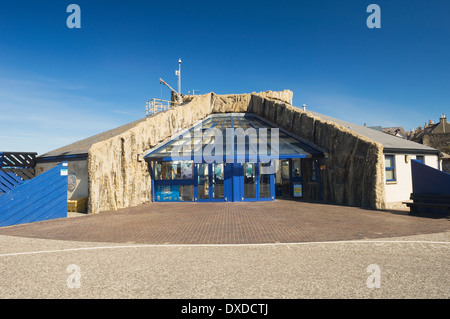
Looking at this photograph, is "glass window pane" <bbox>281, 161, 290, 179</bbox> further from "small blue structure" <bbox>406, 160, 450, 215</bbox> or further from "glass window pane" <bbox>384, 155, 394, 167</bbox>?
"small blue structure" <bbox>406, 160, 450, 215</bbox>

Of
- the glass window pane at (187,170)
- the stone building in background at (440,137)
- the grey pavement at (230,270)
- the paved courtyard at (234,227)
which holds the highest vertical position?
the stone building in background at (440,137)

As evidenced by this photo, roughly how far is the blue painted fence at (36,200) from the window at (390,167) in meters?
16.8

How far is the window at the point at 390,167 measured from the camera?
559 inches

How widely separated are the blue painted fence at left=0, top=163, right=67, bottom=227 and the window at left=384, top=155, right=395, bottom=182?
1680 cm

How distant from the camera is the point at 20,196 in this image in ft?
33.2

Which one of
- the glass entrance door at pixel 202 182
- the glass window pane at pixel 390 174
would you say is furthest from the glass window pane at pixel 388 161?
the glass entrance door at pixel 202 182

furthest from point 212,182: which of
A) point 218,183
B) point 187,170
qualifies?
point 187,170

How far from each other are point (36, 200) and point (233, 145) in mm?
10702

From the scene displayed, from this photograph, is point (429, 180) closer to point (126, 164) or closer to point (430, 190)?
point (430, 190)

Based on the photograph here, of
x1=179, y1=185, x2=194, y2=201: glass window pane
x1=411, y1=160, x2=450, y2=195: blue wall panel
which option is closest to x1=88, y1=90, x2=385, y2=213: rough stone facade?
x1=411, y1=160, x2=450, y2=195: blue wall panel

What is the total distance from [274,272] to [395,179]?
1290 cm

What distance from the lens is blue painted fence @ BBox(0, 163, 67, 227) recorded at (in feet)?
32.1

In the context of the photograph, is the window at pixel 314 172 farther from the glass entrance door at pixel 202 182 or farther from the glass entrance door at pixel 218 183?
the glass entrance door at pixel 202 182

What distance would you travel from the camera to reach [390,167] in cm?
1423
